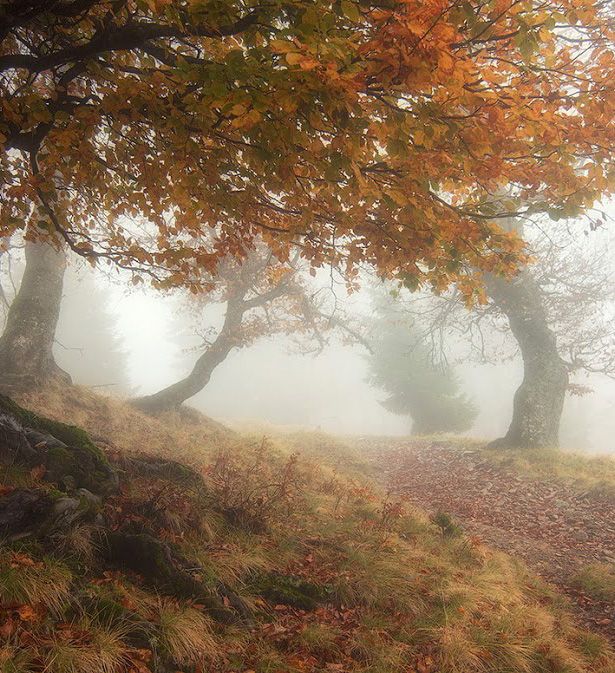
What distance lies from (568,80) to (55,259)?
11.1 meters

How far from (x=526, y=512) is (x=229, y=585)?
260 inches

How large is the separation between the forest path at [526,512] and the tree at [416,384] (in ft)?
33.8

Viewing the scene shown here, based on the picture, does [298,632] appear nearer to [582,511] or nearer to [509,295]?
[582,511]

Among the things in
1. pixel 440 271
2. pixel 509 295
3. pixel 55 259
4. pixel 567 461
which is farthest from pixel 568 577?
pixel 55 259

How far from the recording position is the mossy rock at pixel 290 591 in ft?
13.9

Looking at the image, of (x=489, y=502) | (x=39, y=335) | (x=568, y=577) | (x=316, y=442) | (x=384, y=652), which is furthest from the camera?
(x=316, y=442)

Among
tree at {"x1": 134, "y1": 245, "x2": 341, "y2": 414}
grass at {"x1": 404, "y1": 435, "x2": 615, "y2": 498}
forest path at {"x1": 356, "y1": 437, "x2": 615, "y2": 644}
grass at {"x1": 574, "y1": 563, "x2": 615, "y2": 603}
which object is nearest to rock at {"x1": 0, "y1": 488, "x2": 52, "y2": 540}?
forest path at {"x1": 356, "y1": 437, "x2": 615, "y2": 644}

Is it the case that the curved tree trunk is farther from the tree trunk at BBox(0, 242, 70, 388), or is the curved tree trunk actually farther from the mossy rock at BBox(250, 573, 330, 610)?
the mossy rock at BBox(250, 573, 330, 610)

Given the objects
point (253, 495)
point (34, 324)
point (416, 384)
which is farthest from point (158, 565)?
point (416, 384)

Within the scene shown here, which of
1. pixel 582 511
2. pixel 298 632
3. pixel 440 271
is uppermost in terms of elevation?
pixel 440 271

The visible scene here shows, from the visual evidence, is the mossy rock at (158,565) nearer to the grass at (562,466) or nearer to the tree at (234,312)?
the grass at (562,466)

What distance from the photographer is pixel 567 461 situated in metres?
10.7

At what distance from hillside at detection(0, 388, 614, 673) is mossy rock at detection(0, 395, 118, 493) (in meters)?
0.02

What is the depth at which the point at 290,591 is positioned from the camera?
14.2 ft
